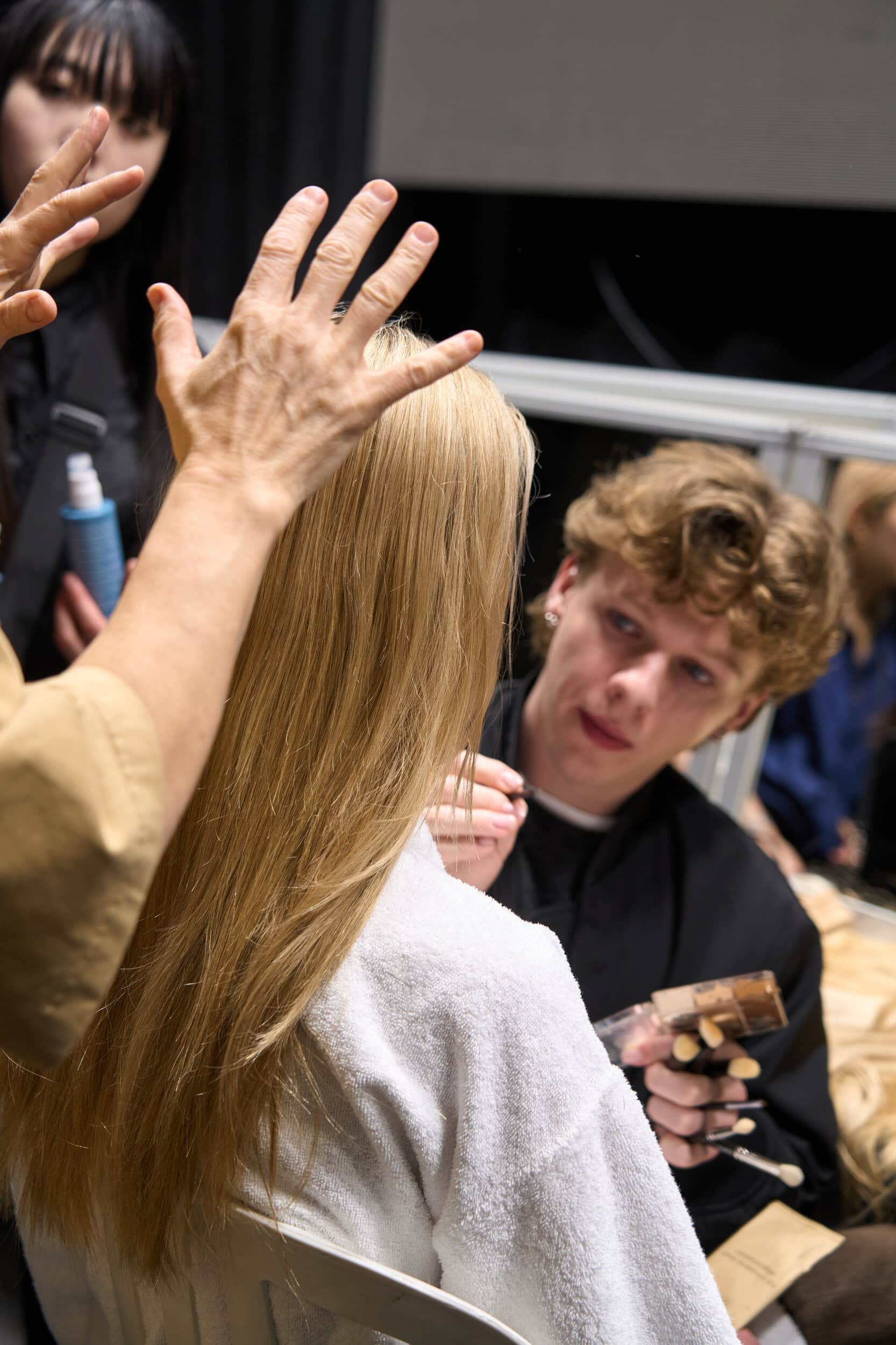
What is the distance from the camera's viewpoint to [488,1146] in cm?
66

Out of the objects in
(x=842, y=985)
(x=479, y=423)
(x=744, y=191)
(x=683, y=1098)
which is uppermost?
(x=744, y=191)

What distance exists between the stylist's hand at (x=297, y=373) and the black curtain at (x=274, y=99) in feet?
5.09

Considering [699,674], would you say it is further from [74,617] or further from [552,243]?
[552,243]

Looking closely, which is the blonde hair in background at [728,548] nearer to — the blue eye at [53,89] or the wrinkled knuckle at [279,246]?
the wrinkled knuckle at [279,246]

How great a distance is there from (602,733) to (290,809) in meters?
0.42

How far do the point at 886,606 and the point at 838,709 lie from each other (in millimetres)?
221

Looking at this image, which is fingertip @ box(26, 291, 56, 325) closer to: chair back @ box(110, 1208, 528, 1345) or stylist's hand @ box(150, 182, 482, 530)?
stylist's hand @ box(150, 182, 482, 530)

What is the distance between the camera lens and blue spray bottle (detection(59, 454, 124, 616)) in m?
1.30

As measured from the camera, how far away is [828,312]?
2.65 meters

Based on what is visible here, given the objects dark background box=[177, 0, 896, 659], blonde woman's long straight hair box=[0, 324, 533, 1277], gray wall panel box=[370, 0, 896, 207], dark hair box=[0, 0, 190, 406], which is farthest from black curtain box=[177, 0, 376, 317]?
blonde woman's long straight hair box=[0, 324, 533, 1277]

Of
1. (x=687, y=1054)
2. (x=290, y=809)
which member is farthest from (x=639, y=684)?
(x=290, y=809)

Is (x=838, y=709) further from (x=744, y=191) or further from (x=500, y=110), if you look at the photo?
(x=500, y=110)

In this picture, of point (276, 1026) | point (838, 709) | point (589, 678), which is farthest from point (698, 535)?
point (838, 709)

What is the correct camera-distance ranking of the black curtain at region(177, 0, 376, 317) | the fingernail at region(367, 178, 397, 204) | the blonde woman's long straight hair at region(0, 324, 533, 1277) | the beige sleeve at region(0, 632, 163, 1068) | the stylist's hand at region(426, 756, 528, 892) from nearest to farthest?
the beige sleeve at region(0, 632, 163, 1068) → the fingernail at region(367, 178, 397, 204) → the blonde woman's long straight hair at region(0, 324, 533, 1277) → the stylist's hand at region(426, 756, 528, 892) → the black curtain at region(177, 0, 376, 317)
